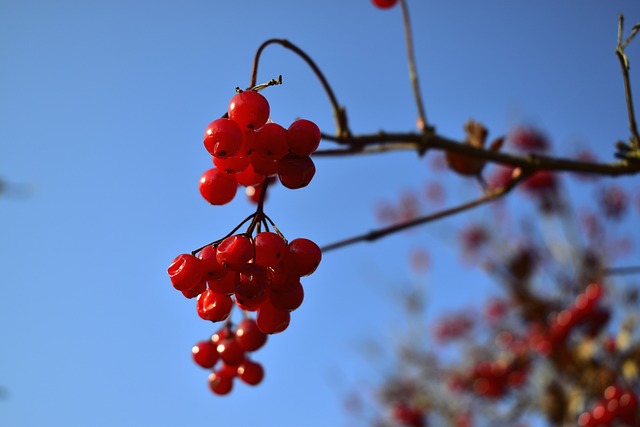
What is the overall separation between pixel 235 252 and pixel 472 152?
90cm

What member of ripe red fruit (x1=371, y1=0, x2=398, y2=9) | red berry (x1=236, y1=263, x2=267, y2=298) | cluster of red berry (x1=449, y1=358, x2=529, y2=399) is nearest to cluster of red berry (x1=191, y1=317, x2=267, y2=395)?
red berry (x1=236, y1=263, x2=267, y2=298)

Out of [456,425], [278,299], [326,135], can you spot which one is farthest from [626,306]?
[278,299]

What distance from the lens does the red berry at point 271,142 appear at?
990 millimetres

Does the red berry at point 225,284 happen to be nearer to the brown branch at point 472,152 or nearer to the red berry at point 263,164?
the red berry at point 263,164

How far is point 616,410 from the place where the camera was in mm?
3180

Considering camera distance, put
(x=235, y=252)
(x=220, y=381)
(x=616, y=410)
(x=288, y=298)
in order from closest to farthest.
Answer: (x=235, y=252) → (x=288, y=298) → (x=220, y=381) → (x=616, y=410)

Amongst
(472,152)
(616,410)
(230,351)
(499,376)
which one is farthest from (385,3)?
(499,376)

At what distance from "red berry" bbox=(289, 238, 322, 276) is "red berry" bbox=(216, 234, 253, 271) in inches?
Result: 3.3

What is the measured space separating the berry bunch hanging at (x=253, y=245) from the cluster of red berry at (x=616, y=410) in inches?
115

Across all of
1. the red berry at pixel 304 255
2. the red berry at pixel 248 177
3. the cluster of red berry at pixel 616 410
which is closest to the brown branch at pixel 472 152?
the red berry at pixel 248 177

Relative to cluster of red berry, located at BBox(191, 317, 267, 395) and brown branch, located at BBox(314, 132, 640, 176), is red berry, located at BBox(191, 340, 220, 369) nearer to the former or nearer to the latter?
cluster of red berry, located at BBox(191, 317, 267, 395)

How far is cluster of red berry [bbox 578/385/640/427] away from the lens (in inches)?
125

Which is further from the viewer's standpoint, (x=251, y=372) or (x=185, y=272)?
(x=251, y=372)

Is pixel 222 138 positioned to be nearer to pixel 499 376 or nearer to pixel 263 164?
pixel 263 164
